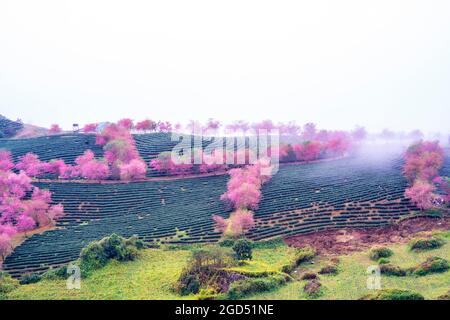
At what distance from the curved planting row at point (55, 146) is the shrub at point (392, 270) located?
5475 centimetres

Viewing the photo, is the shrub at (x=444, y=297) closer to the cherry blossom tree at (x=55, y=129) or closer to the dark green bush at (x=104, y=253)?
the dark green bush at (x=104, y=253)

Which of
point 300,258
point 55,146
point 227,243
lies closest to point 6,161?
point 55,146

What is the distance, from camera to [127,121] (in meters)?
95.6

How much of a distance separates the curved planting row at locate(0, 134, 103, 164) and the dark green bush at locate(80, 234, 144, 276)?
3612 centimetres

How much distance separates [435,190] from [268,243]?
80.9ft

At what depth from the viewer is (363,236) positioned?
49.5 metres

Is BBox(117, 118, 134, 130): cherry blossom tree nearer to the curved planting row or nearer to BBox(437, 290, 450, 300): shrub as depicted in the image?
the curved planting row

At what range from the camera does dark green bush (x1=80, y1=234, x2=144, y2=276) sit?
43.4 meters

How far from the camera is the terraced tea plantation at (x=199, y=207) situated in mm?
51406

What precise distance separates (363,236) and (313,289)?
55.4 feet

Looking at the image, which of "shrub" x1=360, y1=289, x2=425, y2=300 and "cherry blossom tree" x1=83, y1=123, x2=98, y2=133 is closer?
"shrub" x1=360, y1=289, x2=425, y2=300

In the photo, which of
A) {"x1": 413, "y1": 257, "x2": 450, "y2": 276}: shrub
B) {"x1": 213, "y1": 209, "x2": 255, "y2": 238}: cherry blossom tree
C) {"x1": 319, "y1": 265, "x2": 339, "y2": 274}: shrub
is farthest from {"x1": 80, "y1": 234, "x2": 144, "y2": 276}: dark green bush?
{"x1": 413, "y1": 257, "x2": 450, "y2": 276}: shrub

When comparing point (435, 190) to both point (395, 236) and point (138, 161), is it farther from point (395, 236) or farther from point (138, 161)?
point (138, 161)
